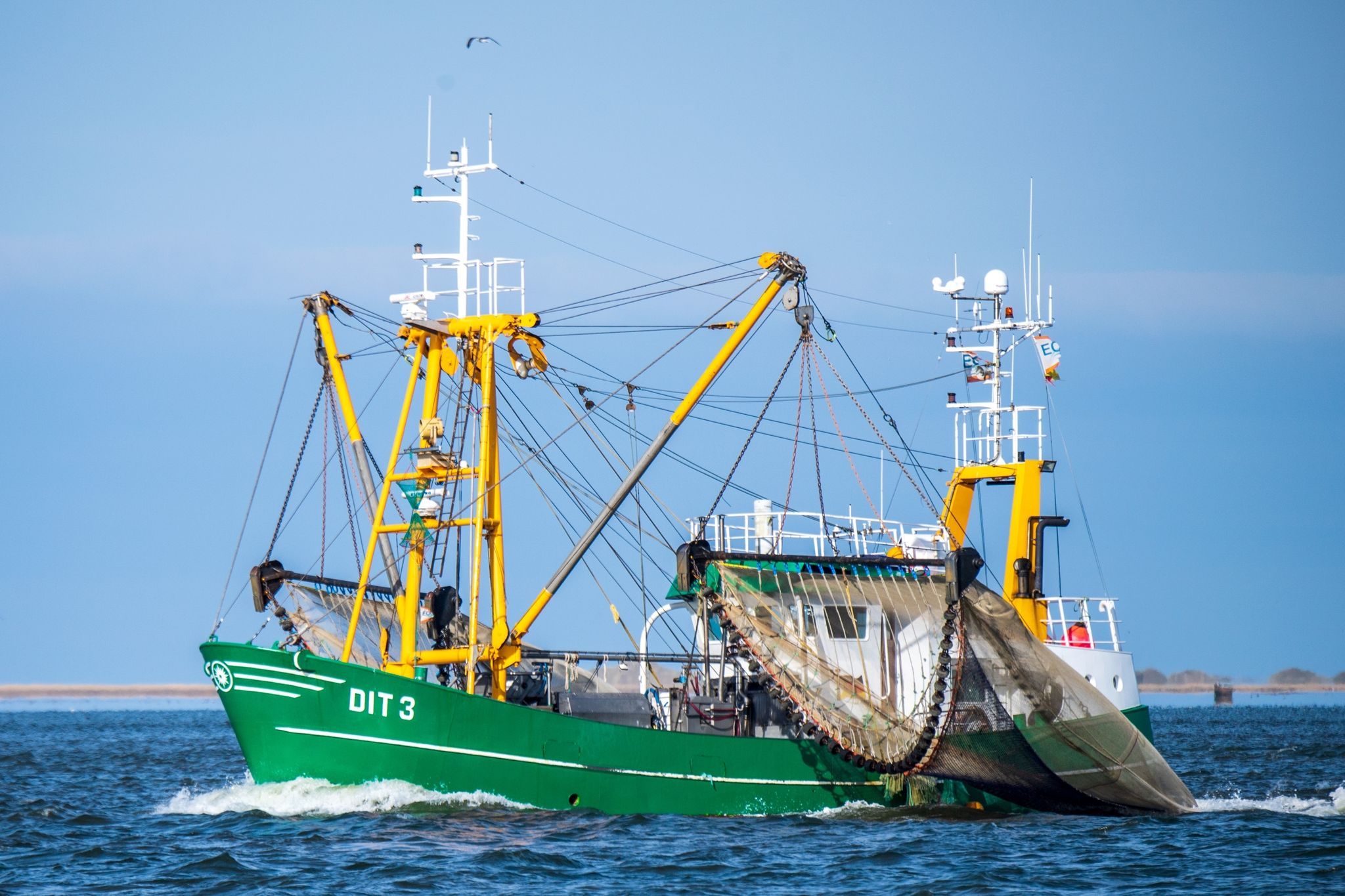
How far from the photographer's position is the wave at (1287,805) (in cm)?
2495

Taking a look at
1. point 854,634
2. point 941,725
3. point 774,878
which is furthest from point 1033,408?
point 774,878

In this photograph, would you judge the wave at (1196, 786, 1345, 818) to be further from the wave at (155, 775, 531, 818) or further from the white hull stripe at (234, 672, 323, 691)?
the white hull stripe at (234, 672, 323, 691)

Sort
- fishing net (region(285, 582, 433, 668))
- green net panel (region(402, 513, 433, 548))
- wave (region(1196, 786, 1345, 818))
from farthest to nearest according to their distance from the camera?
fishing net (region(285, 582, 433, 668)) < green net panel (region(402, 513, 433, 548)) < wave (region(1196, 786, 1345, 818))

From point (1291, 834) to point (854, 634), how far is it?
7.46m

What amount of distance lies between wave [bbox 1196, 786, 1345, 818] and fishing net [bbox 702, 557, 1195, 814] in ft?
3.56

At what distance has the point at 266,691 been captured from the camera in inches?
939

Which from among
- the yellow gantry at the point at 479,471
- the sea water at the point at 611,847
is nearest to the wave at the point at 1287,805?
the sea water at the point at 611,847

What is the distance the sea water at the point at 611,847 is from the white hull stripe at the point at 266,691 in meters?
1.45

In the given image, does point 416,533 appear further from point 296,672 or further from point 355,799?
point 355,799

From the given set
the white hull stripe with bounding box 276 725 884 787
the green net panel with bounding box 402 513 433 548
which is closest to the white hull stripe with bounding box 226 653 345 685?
the white hull stripe with bounding box 276 725 884 787

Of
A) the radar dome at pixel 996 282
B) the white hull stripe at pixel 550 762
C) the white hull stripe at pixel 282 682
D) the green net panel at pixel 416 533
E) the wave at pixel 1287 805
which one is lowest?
the wave at pixel 1287 805

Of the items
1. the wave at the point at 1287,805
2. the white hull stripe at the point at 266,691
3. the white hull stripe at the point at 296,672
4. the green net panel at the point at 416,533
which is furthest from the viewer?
the green net panel at the point at 416,533

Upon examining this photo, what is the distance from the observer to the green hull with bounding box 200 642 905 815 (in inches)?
929

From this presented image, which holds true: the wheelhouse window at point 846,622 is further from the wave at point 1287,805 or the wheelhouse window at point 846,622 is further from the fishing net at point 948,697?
the wave at point 1287,805
